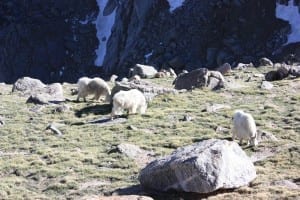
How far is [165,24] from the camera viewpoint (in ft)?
250

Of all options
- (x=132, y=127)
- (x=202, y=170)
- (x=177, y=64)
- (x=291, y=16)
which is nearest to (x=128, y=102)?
(x=132, y=127)

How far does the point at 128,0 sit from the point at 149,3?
5520mm

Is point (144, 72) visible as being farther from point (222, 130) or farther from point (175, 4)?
point (175, 4)

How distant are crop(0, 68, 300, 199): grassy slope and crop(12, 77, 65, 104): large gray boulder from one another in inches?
32.1

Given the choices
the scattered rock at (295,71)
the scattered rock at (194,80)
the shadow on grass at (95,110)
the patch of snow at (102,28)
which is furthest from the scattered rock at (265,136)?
the patch of snow at (102,28)

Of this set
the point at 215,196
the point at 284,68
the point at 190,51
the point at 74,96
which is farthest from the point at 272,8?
the point at 215,196

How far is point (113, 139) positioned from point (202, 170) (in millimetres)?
7664

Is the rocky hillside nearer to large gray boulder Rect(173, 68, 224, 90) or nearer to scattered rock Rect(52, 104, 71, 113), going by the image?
large gray boulder Rect(173, 68, 224, 90)

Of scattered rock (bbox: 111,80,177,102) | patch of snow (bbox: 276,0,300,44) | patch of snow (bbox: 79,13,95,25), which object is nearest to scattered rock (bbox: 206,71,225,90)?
scattered rock (bbox: 111,80,177,102)

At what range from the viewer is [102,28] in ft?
298

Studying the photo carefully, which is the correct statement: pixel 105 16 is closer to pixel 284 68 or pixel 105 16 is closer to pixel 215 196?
pixel 284 68

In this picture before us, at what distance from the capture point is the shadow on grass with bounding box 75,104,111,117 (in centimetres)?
Result: 2883

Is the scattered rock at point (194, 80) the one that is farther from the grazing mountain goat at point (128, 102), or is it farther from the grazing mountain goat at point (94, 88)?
the grazing mountain goat at point (128, 102)

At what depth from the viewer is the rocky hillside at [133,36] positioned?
69.9 meters
